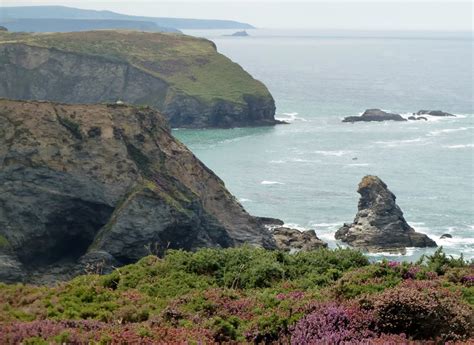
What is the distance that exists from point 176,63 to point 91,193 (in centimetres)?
13545

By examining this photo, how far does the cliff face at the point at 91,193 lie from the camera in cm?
5550

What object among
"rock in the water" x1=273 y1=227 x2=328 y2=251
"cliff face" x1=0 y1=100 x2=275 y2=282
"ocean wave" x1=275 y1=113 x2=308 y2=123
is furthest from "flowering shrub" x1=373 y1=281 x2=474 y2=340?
"ocean wave" x1=275 y1=113 x2=308 y2=123

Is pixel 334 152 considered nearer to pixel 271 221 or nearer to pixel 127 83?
pixel 271 221

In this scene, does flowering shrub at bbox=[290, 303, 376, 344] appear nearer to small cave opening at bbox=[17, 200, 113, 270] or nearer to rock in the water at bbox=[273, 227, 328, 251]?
small cave opening at bbox=[17, 200, 113, 270]

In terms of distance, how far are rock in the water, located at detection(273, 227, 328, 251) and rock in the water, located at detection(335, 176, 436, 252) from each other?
12.9 feet

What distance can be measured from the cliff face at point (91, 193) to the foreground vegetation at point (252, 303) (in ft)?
92.4

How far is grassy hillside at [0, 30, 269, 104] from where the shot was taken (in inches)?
6865

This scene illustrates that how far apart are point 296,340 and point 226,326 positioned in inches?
87.2

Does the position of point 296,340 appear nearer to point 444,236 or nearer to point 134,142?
point 134,142

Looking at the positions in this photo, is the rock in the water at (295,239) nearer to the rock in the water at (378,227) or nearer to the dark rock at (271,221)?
the dark rock at (271,221)

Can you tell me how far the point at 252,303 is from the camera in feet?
65.7

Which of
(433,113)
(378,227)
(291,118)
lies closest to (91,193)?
(378,227)

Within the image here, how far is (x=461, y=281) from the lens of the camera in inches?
866

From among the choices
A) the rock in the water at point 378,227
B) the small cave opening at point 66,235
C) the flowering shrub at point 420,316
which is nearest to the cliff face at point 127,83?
the rock in the water at point 378,227
